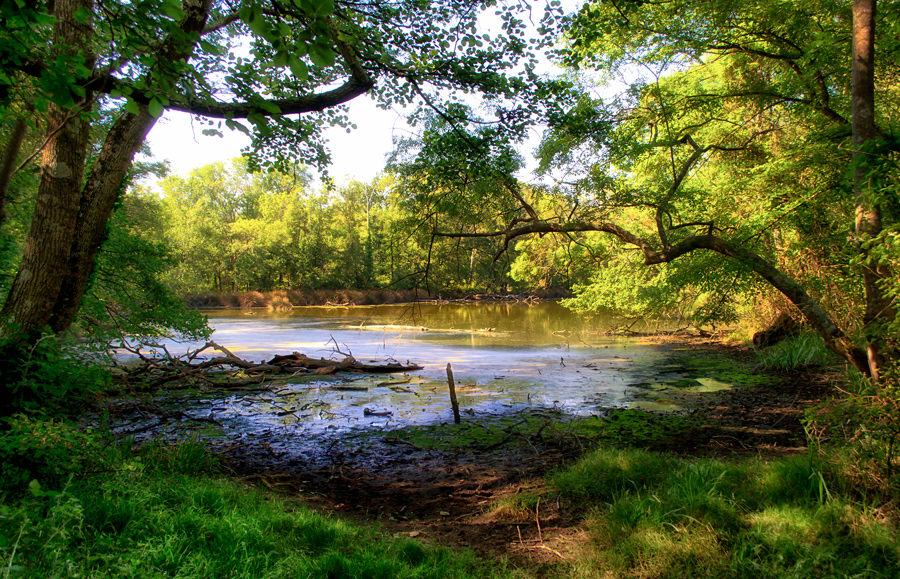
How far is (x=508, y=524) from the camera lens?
4.90 meters

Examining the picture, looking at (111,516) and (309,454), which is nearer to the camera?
(111,516)

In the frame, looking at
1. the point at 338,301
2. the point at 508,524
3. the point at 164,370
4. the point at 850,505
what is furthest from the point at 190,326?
the point at 338,301

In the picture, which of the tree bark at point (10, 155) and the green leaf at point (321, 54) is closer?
the green leaf at point (321, 54)

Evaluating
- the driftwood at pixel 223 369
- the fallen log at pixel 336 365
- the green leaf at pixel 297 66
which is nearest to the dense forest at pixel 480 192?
the green leaf at pixel 297 66

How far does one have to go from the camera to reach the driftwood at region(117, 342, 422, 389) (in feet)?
37.3

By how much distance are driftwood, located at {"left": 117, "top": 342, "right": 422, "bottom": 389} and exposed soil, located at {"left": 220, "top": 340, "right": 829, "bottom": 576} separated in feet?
16.6

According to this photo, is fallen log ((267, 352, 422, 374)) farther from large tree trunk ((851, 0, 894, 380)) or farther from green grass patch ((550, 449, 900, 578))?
large tree trunk ((851, 0, 894, 380))

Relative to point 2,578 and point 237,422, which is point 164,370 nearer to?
point 237,422

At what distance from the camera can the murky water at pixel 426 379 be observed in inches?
370

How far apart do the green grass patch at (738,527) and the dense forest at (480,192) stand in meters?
0.02

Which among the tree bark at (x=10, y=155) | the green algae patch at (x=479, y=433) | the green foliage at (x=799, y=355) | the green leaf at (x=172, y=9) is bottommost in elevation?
the green algae patch at (x=479, y=433)

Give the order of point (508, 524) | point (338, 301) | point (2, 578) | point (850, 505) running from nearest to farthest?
point (2, 578) → point (850, 505) → point (508, 524) → point (338, 301)

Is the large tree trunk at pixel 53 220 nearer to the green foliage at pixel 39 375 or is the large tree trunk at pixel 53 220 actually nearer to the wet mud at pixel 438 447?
the green foliage at pixel 39 375

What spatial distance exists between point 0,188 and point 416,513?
696cm
